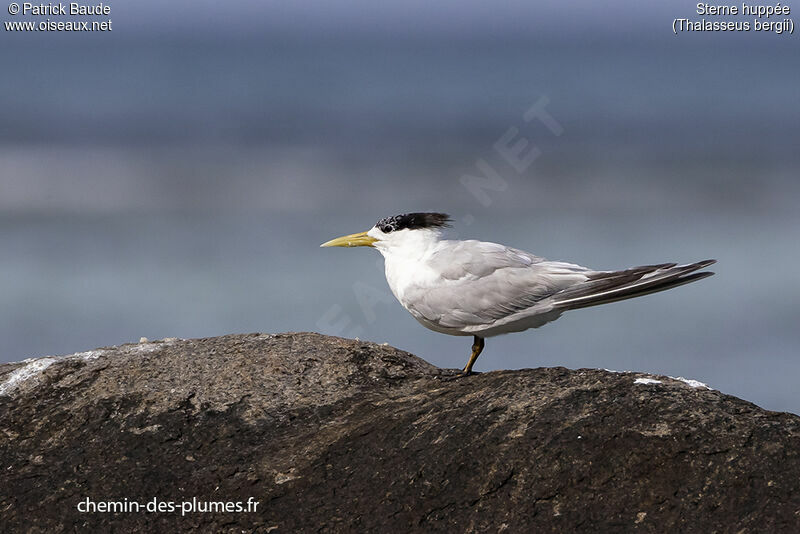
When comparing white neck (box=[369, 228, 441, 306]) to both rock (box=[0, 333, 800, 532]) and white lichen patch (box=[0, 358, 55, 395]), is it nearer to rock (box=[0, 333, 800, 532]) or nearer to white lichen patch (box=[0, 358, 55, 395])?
rock (box=[0, 333, 800, 532])

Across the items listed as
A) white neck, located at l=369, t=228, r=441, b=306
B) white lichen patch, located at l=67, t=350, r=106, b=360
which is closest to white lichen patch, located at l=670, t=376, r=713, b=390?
white neck, located at l=369, t=228, r=441, b=306

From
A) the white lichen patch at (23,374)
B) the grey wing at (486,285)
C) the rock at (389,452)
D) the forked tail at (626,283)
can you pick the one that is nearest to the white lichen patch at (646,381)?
the rock at (389,452)

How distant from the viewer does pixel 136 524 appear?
4.34 m

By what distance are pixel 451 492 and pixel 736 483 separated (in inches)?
48.1

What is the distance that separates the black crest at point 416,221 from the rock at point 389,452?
2.91 feet

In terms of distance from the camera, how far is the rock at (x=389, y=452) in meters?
4.04

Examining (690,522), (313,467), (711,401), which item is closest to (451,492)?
(313,467)

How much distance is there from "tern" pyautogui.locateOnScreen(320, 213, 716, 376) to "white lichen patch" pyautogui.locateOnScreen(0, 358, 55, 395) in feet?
7.26

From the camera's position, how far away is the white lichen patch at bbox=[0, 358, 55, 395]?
18.5ft

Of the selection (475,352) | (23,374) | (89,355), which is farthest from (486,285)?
(23,374)

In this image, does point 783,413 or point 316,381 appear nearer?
point 783,413

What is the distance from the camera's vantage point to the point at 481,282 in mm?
5395

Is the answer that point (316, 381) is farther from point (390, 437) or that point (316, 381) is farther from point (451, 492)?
point (451, 492)

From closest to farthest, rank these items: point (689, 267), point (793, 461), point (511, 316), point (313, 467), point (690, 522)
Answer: point (690, 522)
point (793, 461)
point (313, 467)
point (689, 267)
point (511, 316)
